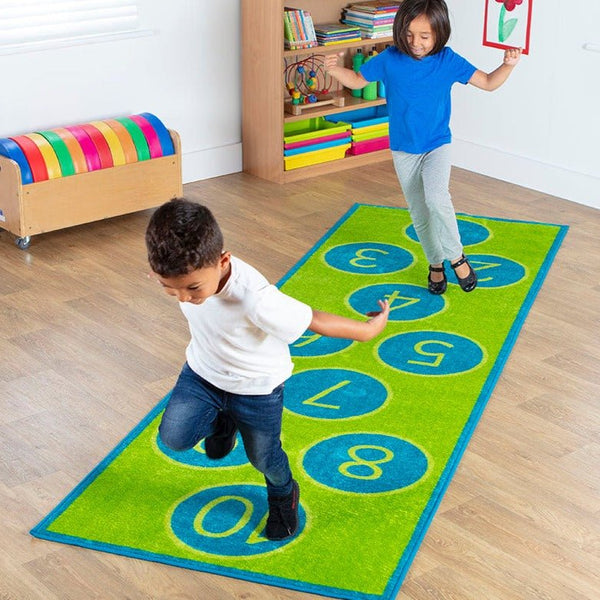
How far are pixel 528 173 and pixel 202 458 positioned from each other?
2.83 m

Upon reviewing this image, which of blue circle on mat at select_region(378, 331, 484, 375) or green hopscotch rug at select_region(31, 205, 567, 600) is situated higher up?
green hopscotch rug at select_region(31, 205, 567, 600)

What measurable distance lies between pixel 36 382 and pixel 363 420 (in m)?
1.01

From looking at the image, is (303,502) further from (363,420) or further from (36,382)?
(36,382)

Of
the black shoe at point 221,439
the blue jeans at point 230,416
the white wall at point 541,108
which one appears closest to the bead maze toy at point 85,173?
the white wall at point 541,108

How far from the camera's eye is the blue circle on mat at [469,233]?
429 cm

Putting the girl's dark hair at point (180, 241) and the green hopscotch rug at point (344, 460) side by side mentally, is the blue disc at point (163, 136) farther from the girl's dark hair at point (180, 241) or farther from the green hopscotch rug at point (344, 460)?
the girl's dark hair at point (180, 241)

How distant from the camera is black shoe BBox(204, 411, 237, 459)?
2.44 meters

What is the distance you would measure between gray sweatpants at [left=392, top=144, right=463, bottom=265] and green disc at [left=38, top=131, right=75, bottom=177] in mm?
1312

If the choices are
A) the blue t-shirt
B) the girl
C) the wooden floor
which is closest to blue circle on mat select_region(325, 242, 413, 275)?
the wooden floor

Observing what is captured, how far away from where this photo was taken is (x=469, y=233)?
14.3 feet

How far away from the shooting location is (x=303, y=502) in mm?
2559

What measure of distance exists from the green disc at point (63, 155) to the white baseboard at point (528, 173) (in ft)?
6.90

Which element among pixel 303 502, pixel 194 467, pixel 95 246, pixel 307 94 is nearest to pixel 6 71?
pixel 95 246

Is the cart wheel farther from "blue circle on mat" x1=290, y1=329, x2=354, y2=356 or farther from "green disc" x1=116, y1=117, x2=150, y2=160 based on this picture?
"blue circle on mat" x1=290, y1=329, x2=354, y2=356
